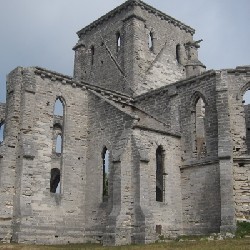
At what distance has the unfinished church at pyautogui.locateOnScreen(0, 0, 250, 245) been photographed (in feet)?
69.4

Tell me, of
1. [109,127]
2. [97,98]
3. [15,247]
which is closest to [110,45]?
[97,98]

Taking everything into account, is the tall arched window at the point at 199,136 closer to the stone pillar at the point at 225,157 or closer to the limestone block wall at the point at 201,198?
the limestone block wall at the point at 201,198

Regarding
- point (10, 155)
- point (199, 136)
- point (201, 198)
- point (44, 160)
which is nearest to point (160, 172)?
point (201, 198)

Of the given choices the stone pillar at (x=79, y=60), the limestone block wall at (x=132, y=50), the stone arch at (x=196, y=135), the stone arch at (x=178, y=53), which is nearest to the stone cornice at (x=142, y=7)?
the limestone block wall at (x=132, y=50)

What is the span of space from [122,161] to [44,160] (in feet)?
13.8

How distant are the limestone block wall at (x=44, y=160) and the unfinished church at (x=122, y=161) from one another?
54mm

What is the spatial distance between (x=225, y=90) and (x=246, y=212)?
629 cm

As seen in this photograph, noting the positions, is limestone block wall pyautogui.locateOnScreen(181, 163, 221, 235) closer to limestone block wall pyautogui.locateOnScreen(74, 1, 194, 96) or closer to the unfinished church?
the unfinished church

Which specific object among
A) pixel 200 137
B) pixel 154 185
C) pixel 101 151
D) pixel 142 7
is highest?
pixel 142 7

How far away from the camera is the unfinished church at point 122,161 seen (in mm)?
21156

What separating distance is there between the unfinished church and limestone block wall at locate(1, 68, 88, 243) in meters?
0.05

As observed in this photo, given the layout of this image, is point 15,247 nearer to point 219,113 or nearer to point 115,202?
point 115,202

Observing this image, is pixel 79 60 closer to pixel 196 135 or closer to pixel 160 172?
pixel 196 135

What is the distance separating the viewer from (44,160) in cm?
2261
